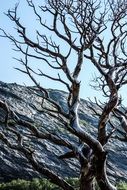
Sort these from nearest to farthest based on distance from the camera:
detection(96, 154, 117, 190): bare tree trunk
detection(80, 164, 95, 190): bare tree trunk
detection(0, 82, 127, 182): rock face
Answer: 1. detection(96, 154, 117, 190): bare tree trunk
2. detection(80, 164, 95, 190): bare tree trunk
3. detection(0, 82, 127, 182): rock face

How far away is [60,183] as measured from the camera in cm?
1091

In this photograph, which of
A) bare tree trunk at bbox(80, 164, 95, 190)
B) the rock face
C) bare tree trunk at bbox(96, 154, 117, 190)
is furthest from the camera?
the rock face

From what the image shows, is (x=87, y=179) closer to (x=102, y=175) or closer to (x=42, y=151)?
(x=102, y=175)

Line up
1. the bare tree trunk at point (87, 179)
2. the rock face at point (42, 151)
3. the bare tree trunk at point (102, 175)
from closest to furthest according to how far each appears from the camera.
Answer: the bare tree trunk at point (102, 175), the bare tree trunk at point (87, 179), the rock face at point (42, 151)

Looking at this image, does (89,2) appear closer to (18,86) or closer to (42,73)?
(42,73)

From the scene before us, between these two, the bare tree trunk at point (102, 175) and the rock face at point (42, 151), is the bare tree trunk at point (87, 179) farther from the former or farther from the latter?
the rock face at point (42, 151)

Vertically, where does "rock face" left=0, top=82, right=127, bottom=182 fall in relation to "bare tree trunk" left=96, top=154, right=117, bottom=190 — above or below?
above

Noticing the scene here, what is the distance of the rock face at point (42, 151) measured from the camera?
82.4 ft

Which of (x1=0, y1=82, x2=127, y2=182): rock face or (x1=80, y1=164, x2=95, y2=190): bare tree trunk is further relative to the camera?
(x1=0, y1=82, x2=127, y2=182): rock face

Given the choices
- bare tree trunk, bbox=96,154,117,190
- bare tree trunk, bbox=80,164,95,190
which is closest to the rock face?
bare tree trunk, bbox=80,164,95,190

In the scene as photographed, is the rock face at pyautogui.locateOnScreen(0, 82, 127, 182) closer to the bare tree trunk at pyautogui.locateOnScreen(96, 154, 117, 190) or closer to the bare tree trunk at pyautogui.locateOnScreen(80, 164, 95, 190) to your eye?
the bare tree trunk at pyautogui.locateOnScreen(80, 164, 95, 190)

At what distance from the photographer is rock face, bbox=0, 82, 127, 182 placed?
2511cm

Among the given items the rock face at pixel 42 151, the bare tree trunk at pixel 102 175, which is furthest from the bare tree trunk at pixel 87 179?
the rock face at pixel 42 151

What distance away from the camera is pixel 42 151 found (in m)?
27.6
